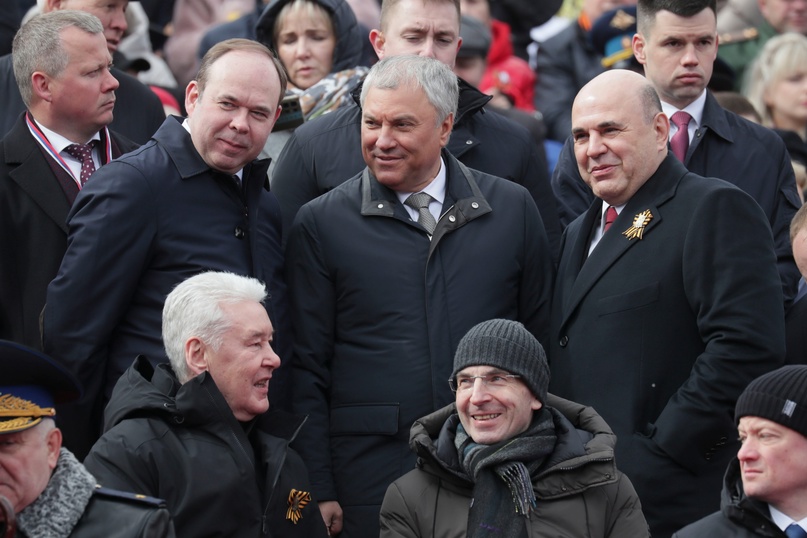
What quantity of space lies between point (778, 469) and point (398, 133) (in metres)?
2.08

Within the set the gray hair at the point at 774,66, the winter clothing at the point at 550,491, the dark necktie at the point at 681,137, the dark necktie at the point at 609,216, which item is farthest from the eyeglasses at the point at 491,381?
the gray hair at the point at 774,66

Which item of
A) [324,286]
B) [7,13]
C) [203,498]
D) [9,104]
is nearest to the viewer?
[203,498]

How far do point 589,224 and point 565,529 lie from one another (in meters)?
1.45

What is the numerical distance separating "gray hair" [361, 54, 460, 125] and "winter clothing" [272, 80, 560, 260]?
1.80 feet

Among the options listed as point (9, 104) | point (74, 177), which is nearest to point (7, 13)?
point (9, 104)

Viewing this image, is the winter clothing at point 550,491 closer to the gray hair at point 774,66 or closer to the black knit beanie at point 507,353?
the black knit beanie at point 507,353

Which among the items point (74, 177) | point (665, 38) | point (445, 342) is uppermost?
point (665, 38)

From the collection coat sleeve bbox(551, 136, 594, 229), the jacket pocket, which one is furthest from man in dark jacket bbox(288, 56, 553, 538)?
coat sleeve bbox(551, 136, 594, 229)

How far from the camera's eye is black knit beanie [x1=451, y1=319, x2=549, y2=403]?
5.48 meters

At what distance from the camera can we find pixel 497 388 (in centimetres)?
546

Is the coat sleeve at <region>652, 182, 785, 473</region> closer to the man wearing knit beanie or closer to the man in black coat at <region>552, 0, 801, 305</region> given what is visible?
the man wearing knit beanie

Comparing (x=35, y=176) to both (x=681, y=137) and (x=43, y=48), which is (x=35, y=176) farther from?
(x=681, y=137)

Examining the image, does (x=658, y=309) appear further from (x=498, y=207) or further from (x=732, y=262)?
(x=498, y=207)

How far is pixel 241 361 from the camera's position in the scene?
5.45 meters
